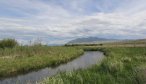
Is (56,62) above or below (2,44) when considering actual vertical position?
below

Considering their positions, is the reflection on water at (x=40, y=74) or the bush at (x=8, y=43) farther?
the bush at (x=8, y=43)

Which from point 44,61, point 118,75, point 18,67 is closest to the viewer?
point 118,75

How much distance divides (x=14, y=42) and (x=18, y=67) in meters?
18.8

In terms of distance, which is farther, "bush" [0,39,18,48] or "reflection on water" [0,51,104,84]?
"bush" [0,39,18,48]

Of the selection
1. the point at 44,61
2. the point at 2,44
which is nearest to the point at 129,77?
the point at 44,61

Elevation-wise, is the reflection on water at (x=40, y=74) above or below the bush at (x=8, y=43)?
below

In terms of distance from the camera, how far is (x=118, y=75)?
16.8m

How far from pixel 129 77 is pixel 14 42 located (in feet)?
109

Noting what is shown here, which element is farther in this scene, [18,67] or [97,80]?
[18,67]

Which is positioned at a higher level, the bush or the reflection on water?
the bush

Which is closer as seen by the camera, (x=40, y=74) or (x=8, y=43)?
(x=40, y=74)

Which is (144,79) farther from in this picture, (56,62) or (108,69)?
(56,62)

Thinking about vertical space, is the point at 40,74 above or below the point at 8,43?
below

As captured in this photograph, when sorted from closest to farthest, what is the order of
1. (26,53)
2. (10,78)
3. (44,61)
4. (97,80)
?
(97,80) < (10,78) < (44,61) < (26,53)
